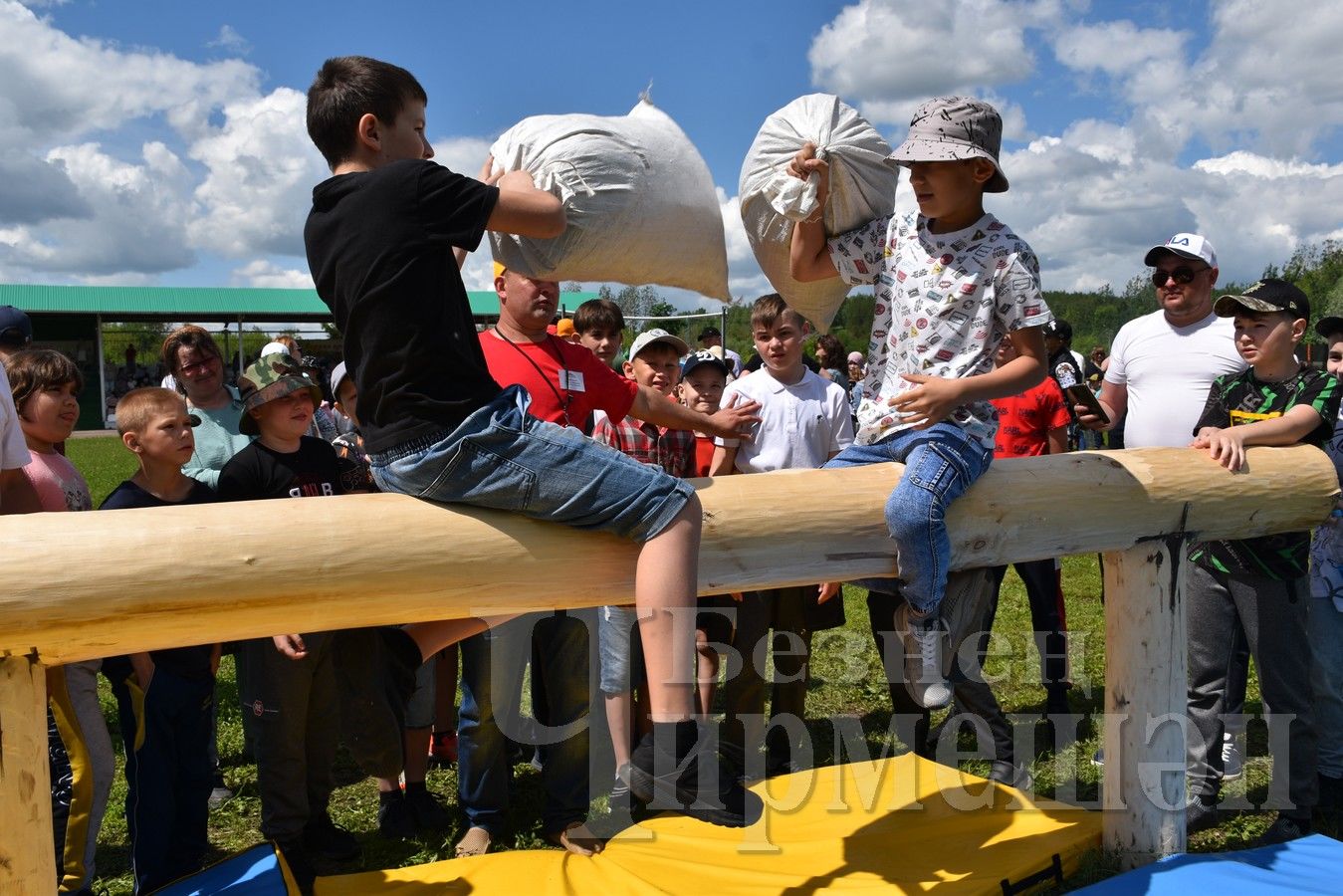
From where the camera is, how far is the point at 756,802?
8.97 feet

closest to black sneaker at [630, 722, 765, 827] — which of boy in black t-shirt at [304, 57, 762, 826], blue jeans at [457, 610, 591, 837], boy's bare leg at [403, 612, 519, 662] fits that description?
boy in black t-shirt at [304, 57, 762, 826]

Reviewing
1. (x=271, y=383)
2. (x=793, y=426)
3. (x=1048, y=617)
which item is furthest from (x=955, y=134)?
(x=1048, y=617)

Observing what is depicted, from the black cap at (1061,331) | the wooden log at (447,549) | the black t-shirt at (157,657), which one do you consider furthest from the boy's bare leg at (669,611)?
the black cap at (1061,331)

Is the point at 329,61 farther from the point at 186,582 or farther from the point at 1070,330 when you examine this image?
the point at 1070,330

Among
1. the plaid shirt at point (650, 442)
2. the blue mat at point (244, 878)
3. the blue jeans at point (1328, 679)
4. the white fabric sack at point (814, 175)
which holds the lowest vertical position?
the blue mat at point (244, 878)

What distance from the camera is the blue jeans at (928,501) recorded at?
2.79 meters

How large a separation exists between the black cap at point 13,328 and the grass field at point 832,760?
188 centimetres

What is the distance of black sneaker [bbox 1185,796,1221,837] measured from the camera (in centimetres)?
388

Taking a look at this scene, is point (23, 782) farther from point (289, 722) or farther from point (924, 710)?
point (924, 710)

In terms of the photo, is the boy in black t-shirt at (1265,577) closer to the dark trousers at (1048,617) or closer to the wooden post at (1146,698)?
the wooden post at (1146,698)

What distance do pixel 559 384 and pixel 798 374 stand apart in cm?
146

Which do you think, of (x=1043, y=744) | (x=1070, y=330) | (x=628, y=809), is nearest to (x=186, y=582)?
(x=628, y=809)

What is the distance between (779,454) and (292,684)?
2184 millimetres

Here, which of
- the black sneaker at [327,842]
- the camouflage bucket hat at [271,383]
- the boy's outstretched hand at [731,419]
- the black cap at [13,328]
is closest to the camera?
the boy's outstretched hand at [731,419]
